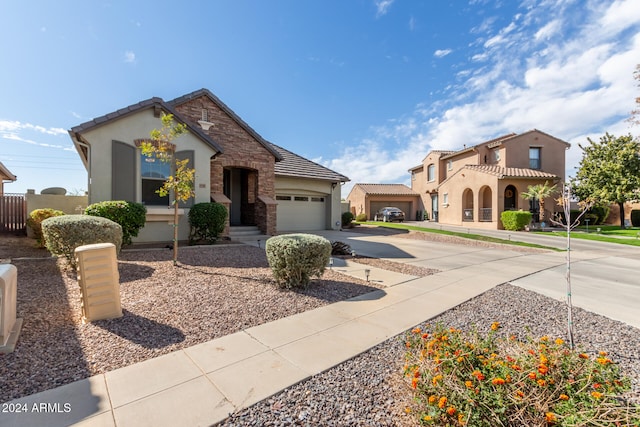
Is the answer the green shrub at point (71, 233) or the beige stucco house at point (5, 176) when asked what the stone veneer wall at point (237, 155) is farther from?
the beige stucco house at point (5, 176)

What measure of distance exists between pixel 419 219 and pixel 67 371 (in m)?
34.4

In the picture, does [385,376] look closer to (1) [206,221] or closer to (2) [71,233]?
(2) [71,233]

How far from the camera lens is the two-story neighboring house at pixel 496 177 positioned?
2208cm

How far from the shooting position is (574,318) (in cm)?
466

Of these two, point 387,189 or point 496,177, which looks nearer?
point 496,177

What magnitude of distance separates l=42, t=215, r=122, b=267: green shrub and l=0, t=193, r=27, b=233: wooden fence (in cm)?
887

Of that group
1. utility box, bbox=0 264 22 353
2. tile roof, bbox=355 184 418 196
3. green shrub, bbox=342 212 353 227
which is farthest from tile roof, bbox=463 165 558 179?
utility box, bbox=0 264 22 353

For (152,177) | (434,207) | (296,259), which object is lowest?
(296,259)

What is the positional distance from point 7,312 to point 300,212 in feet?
48.1

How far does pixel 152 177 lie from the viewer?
10375 millimetres

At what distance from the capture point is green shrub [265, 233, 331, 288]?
5.53 m

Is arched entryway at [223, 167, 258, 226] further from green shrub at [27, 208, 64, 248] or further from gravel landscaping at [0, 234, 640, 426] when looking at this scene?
gravel landscaping at [0, 234, 640, 426]

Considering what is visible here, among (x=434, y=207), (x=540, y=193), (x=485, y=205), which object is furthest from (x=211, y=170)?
(x=434, y=207)

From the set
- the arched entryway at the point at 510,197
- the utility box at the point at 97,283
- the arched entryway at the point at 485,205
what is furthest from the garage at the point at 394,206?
the utility box at the point at 97,283
